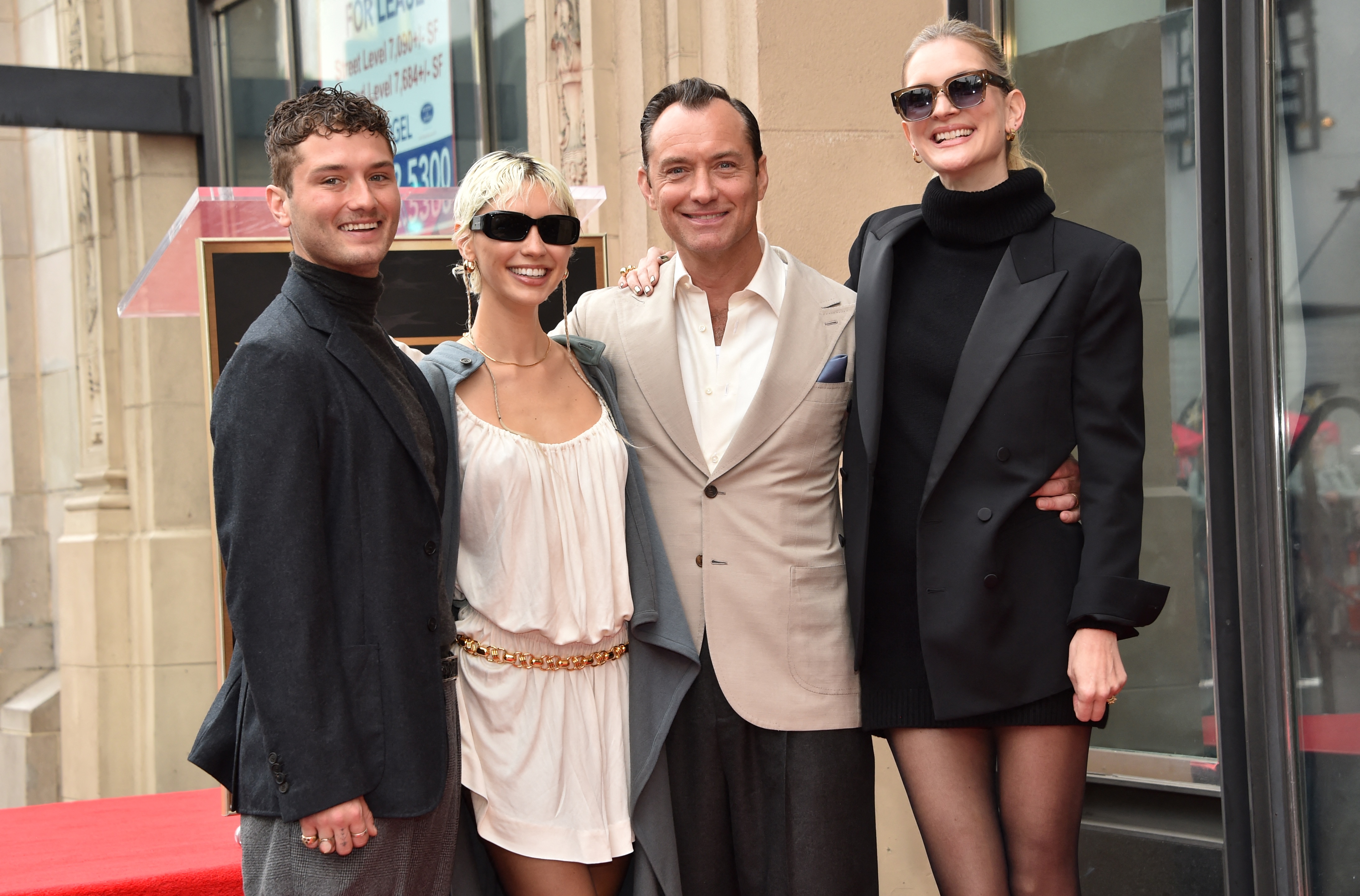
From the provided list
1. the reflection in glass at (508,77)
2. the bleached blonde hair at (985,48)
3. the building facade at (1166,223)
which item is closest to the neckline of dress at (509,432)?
the bleached blonde hair at (985,48)

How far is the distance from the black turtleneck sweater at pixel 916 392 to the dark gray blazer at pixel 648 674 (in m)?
0.39

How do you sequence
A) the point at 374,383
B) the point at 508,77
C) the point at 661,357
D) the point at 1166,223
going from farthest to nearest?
the point at 508,77
the point at 1166,223
the point at 661,357
the point at 374,383

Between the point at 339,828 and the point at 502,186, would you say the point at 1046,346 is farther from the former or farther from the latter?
the point at 339,828

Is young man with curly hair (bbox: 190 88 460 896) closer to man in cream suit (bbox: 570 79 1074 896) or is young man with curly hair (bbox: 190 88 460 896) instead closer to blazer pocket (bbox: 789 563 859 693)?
man in cream suit (bbox: 570 79 1074 896)

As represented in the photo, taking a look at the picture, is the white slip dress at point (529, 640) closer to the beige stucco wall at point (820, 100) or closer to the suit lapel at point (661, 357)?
the suit lapel at point (661, 357)

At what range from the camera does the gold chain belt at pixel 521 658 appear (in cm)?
252

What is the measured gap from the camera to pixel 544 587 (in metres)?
2.50

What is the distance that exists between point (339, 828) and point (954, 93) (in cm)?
181

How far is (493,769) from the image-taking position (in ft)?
8.27

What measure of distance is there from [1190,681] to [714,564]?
192cm

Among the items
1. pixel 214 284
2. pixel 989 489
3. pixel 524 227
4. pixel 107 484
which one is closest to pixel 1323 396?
pixel 989 489

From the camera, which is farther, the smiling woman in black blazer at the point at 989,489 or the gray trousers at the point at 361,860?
the smiling woman in black blazer at the point at 989,489

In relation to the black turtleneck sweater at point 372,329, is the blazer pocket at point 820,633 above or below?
below

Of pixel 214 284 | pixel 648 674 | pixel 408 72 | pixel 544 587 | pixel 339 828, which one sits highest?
pixel 408 72
